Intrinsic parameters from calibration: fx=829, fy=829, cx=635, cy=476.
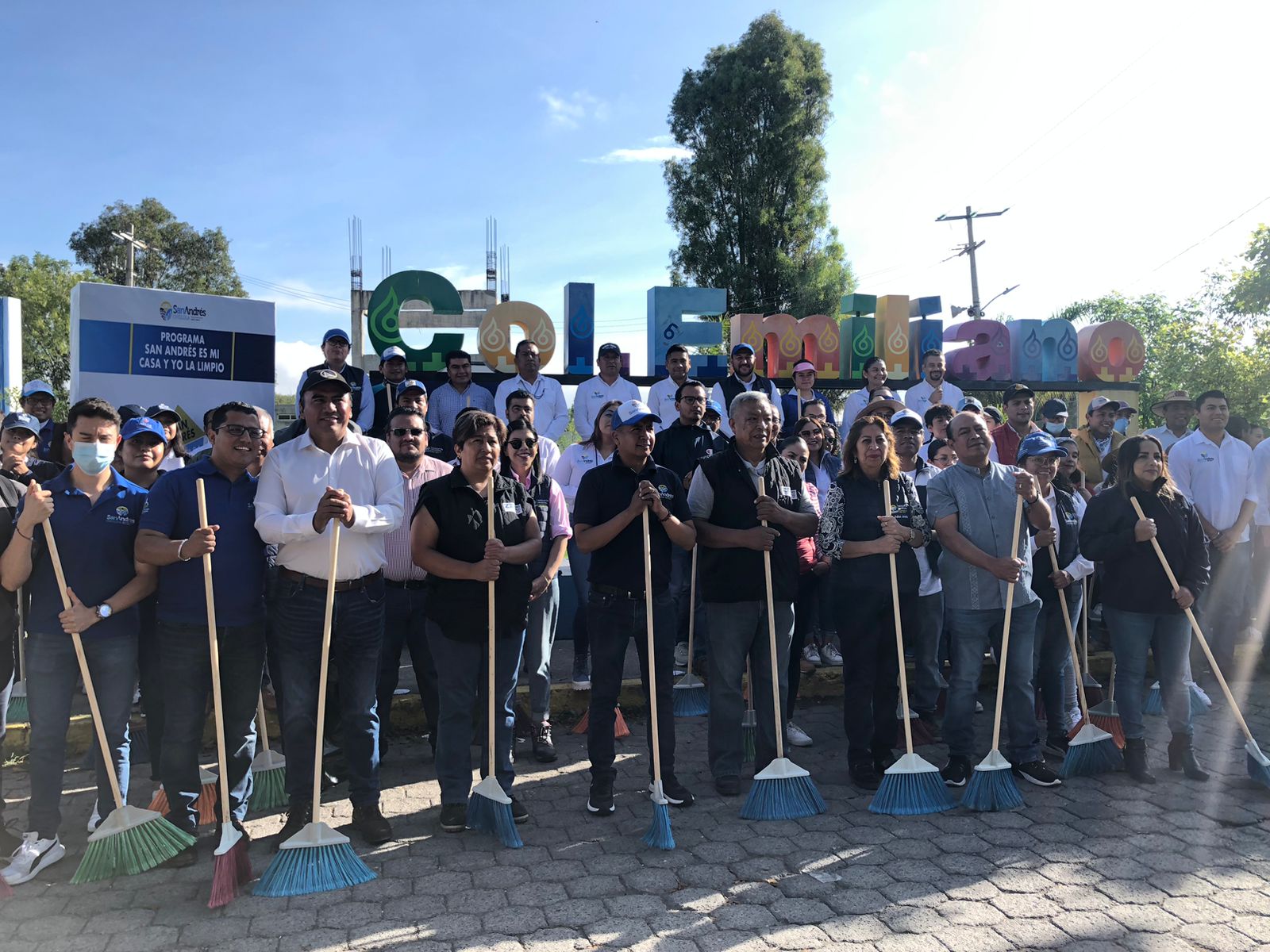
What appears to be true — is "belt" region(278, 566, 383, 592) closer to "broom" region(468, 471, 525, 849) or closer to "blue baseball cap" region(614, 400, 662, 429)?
"broom" region(468, 471, 525, 849)

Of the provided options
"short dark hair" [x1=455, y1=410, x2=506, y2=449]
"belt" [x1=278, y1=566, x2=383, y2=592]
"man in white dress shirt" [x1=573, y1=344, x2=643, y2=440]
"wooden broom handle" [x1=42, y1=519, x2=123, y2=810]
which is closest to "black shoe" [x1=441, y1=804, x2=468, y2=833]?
"belt" [x1=278, y1=566, x2=383, y2=592]

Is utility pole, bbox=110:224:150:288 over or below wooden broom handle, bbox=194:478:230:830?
over

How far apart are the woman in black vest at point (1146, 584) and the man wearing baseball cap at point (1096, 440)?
2527 millimetres

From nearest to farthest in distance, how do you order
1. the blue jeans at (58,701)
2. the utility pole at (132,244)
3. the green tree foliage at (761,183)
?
the blue jeans at (58,701)
the green tree foliage at (761,183)
the utility pole at (132,244)

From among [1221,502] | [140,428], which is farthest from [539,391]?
[1221,502]

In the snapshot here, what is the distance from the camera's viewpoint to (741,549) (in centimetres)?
491

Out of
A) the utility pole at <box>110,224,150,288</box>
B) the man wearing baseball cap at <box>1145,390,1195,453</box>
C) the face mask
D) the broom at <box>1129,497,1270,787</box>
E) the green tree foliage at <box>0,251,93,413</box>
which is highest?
the utility pole at <box>110,224,150,288</box>

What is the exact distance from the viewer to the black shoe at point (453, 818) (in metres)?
4.37

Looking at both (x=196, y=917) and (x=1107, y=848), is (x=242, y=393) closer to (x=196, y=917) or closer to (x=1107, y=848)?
(x=196, y=917)

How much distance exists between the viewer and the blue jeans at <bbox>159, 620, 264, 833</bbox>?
404 cm

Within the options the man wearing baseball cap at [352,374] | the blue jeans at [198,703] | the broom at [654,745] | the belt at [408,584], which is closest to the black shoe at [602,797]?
the broom at [654,745]

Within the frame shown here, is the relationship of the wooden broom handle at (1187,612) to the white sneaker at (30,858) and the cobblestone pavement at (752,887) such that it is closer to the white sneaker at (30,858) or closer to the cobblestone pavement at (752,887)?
the cobblestone pavement at (752,887)

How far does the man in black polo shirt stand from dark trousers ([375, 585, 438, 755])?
1084 millimetres

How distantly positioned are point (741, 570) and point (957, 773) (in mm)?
1808
